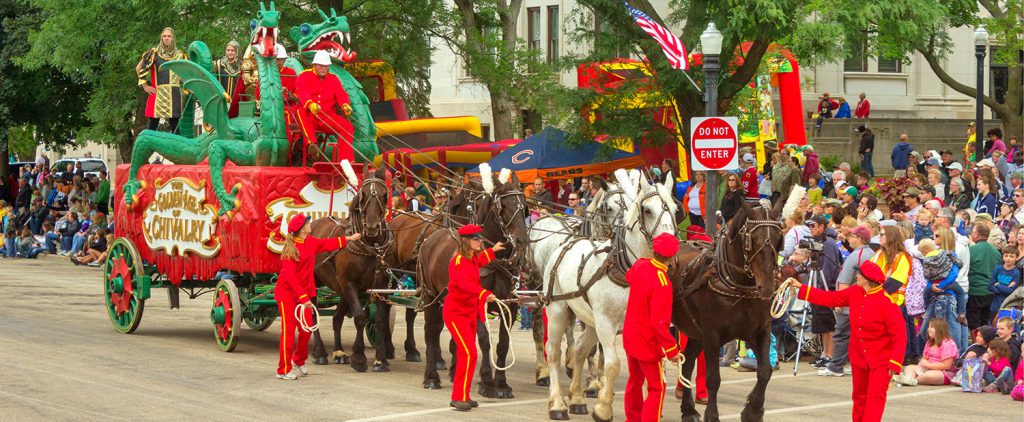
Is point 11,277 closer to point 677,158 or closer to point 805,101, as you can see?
point 677,158

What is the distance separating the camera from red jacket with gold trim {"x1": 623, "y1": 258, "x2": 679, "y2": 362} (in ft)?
36.1

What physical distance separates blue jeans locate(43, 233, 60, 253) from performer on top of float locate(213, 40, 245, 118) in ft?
63.3

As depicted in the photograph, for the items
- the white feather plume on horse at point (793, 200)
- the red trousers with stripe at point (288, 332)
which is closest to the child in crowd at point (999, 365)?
the white feather plume on horse at point (793, 200)

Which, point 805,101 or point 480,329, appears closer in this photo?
point 480,329

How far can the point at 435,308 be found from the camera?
14750 mm

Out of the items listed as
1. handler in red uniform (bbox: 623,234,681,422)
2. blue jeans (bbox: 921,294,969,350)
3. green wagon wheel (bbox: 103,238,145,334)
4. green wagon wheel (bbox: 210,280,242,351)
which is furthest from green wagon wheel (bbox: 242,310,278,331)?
handler in red uniform (bbox: 623,234,681,422)

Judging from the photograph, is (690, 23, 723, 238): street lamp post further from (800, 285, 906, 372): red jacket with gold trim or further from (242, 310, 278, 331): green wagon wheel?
(242, 310, 278, 331): green wagon wheel

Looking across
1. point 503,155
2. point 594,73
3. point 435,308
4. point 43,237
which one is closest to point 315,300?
point 435,308

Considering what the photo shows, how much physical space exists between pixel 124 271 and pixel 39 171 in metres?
27.8

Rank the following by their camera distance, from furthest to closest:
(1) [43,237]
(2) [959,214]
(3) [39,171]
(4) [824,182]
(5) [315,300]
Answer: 1. (3) [39,171]
2. (1) [43,237]
3. (4) [824,182]
4. (2) [959,214]
5. (5) [315,300]

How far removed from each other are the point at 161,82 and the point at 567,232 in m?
7.55

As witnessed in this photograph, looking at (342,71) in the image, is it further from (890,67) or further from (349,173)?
(890,67)

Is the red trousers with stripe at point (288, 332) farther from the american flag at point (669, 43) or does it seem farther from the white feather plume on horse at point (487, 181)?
the american flag at point (669, 43)

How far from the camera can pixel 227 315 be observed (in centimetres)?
1700
